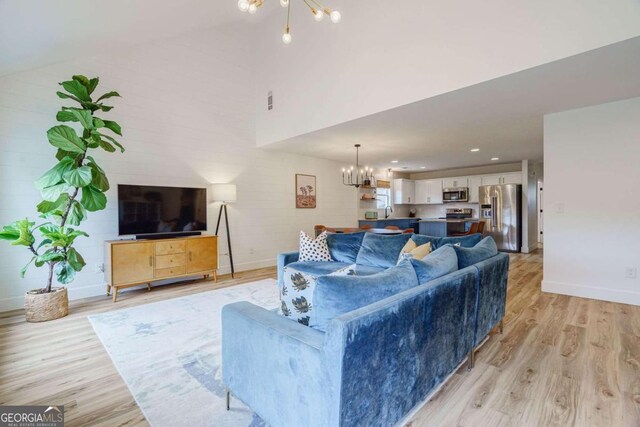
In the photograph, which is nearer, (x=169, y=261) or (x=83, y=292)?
(x=83, y=292)

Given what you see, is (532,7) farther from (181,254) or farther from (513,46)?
(181,254)

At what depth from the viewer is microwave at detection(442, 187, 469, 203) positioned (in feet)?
28.0

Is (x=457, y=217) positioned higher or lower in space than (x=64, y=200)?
lower

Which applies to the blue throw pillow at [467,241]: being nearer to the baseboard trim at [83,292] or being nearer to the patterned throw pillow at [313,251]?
the patterned throw pillow at [313,251]

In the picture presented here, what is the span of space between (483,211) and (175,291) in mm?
7431

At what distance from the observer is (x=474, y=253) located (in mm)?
2426

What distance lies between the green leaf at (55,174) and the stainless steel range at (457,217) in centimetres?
712

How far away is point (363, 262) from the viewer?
3766 millimetres

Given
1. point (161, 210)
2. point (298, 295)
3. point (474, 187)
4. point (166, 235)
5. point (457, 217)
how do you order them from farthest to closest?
point (457, 217)
point (474, 187)
point (166, 235)
point (161, 210)
point (298, 295)

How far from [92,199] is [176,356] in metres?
2.17

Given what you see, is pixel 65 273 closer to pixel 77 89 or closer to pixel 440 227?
pixel 77 89

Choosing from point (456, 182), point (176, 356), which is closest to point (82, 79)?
point (176, 356)

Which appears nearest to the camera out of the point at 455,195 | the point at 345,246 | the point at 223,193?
the point at 345,246

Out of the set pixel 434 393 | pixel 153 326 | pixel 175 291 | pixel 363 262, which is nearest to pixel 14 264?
pixel 175 291
